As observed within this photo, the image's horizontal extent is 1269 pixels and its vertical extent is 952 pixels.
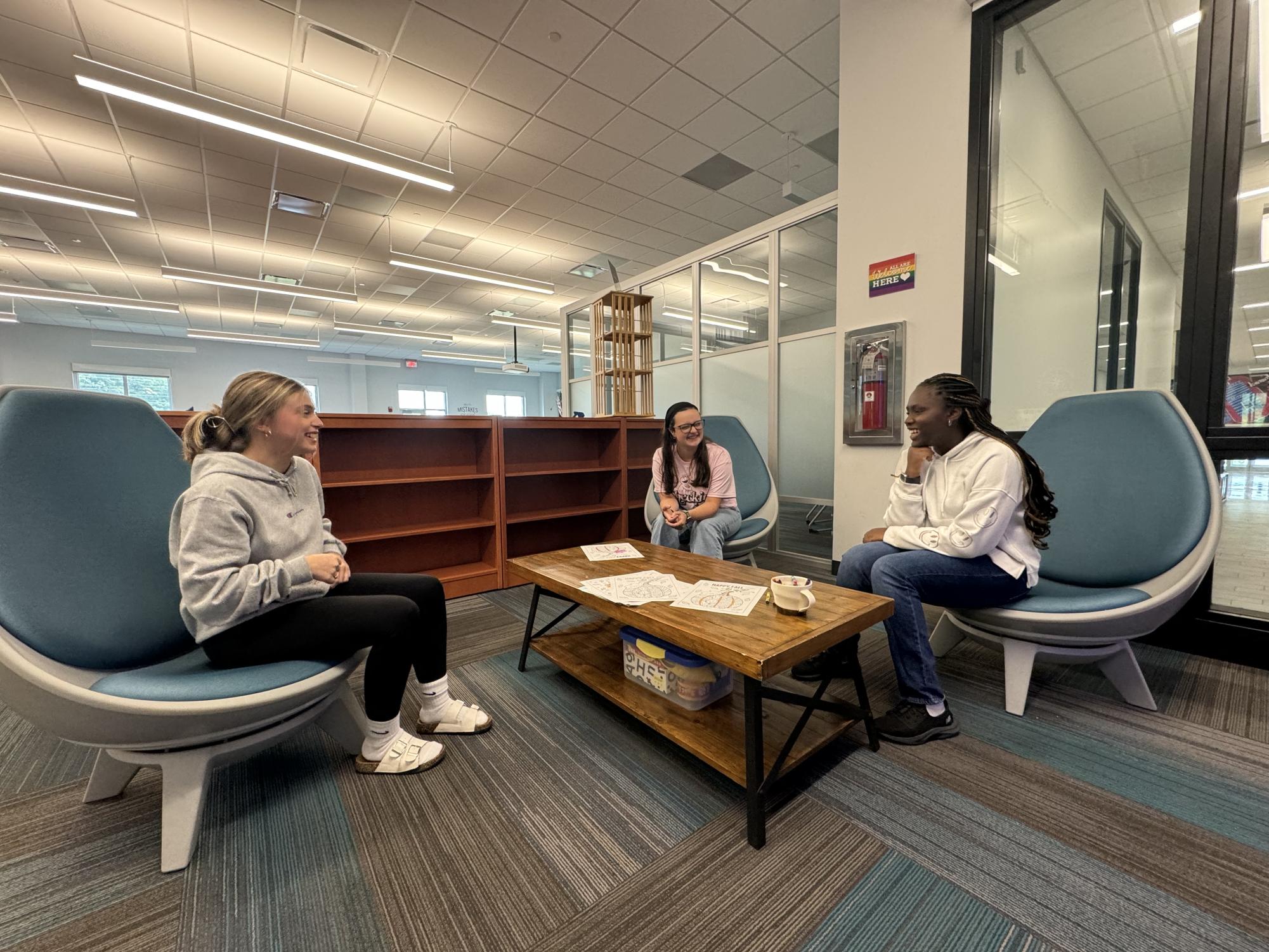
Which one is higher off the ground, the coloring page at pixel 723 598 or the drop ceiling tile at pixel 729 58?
the drop ceiling tile at pixel 729 58

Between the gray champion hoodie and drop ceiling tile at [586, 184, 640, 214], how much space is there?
4591 mm

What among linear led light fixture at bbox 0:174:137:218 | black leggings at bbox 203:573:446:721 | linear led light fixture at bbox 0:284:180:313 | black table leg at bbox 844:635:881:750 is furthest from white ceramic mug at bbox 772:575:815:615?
linear led light fixture at bbox 0:284:180:313

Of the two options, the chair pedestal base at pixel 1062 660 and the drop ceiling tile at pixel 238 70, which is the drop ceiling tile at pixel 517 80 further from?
the chair pedestal base at pixel 1062 660

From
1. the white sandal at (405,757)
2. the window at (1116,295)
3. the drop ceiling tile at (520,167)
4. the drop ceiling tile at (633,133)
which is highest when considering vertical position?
the drop ceiling tile at (633,133)

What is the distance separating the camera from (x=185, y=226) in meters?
5.51

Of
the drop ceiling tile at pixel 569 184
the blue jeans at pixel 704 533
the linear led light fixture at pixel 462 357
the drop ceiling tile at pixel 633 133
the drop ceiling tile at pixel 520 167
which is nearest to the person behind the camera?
the blue jeans at pixel 704 533

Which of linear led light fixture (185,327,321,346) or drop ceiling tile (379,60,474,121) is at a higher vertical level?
drop ceiling tile (379,60,474,121)

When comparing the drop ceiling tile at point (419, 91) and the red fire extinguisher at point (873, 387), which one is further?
the drop ceiling tile at point (419, 91)

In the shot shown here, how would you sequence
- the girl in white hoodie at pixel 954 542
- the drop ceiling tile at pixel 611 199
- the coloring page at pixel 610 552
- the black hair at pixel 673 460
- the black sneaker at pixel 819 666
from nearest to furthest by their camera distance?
the girl in white hoodie at pixel 954 542
the black sneaker at pixel 819 666
the coloring page at pixel 610 552
the black hair at pixel 673 460
the drop ceiling tile at pixel 611 199

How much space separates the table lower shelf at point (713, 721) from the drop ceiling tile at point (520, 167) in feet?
14.1

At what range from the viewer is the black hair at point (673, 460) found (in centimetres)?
277

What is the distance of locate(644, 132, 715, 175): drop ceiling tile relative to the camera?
13.8 ft

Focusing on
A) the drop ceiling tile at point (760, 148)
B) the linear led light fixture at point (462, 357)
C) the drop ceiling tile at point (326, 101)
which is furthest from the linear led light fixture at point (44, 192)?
the linear led light fixture at point (462, 357)

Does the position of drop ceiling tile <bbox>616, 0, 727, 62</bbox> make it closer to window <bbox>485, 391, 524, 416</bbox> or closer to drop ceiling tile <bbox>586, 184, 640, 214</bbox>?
drop ceiling tile <bbox>586, 184, 640, 214</bbox>
